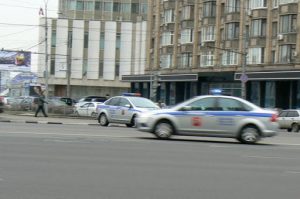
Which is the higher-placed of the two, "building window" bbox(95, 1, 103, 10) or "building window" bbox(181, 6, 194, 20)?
"building window" bbox(95, 1, 103, 10)

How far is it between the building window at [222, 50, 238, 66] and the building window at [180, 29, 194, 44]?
297 inches

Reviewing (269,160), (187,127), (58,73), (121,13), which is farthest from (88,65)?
(269,160)

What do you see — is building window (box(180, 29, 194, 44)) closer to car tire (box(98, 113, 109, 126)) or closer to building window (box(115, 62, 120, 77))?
building window (box(115, 62, 120, 77))

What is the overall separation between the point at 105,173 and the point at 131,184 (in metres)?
1.21

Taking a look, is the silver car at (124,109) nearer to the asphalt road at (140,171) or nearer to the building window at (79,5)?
the asphalt road at (140,171)

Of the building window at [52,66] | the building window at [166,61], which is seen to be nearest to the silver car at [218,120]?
the building window at [166,61]

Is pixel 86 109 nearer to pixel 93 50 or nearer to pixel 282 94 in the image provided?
pixel 282 94

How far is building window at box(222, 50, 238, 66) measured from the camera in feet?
208

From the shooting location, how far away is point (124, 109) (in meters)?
28.1

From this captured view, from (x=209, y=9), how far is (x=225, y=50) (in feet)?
30.0

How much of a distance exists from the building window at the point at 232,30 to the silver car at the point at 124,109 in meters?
36.8

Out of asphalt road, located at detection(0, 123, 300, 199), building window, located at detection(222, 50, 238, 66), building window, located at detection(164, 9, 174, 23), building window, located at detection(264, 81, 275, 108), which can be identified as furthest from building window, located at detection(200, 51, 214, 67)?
asphalt road, located at detection(0, 123, 300, 199)

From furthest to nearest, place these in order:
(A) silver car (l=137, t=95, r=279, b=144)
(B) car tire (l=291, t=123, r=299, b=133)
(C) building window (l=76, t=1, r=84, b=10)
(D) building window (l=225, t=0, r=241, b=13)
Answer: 1. (C) building window (l=76, t=1, r=84, b=10)
2. (D) building window (l=225, t=0, r=241, b=13)
3. (B) car tire (l=291, t=123, r=299, b=133)
4. (A) silver car (l=137, t=95, r=279, b=144)

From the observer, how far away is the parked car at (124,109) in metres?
27.9
